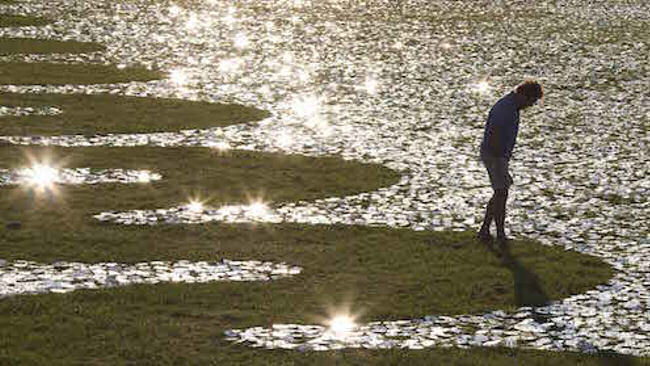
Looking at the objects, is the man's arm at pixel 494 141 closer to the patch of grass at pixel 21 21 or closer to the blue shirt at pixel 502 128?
the blue shirt at pixel 502 128

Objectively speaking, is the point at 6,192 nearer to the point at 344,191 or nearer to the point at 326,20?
the point at 344,191

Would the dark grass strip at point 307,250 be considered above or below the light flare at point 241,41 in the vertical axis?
below

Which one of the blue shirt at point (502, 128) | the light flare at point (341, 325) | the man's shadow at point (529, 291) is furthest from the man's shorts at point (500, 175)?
the light flare at point (341, 325)

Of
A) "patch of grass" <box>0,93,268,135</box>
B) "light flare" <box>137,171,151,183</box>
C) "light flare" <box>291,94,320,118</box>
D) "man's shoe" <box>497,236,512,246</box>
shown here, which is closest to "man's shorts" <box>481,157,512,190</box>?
"man's shoe" <box>497,236,512,246</box>

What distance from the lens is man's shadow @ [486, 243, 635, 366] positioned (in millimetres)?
18731

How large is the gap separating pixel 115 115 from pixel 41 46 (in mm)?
22833

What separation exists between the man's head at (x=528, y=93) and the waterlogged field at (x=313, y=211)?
3.43 meters

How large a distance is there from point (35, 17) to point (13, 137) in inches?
1742

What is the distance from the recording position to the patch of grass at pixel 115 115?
39500 millimetres

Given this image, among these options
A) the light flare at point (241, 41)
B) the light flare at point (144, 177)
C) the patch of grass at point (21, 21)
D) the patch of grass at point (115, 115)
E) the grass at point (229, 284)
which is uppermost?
the patch of grass at point (21, 21)

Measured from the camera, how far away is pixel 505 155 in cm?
2541

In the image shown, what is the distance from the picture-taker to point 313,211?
29.0 meters

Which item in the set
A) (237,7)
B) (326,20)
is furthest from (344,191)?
(237,7)

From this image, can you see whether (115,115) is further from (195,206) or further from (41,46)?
(41,46)
